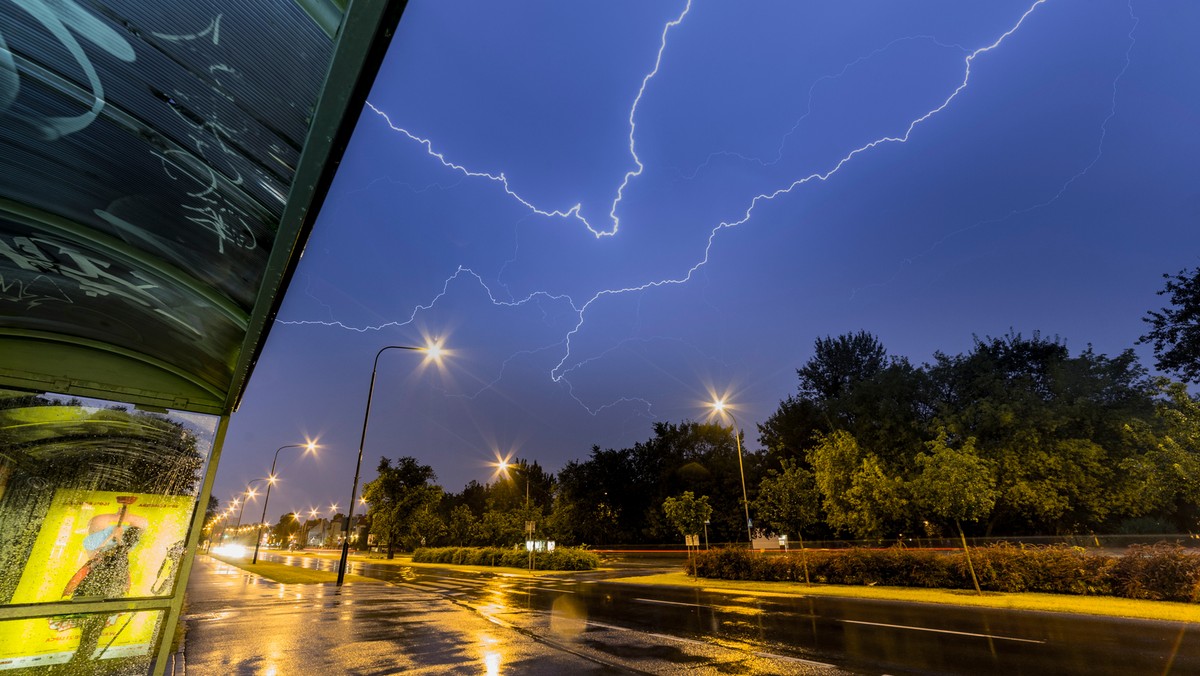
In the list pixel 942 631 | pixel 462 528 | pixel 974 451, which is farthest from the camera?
pixel 462 528

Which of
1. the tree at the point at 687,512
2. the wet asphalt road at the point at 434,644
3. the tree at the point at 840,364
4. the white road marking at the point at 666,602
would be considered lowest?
the white road marking at the point at 666,602

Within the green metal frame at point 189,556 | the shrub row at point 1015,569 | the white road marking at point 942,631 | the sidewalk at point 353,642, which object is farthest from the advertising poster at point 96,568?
the shrub row at point 1015,569

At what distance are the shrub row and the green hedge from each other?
14.1m

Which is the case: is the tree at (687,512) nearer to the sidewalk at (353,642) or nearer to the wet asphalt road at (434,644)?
the wet asphalt road at (434,644)

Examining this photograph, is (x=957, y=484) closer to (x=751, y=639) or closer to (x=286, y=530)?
(x=751, y=639)

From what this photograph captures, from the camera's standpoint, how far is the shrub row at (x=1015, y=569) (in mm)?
13484

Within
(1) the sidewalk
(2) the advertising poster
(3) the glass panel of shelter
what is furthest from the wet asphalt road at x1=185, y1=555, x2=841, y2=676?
(3) the glass panel of shelter

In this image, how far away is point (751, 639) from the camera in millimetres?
9398

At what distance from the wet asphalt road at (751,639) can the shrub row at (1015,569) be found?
3.97m

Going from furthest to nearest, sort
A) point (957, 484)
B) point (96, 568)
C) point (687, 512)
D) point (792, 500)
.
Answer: point (687, 512) < point (792, 500) < point (957, 484) < point (96, 568)

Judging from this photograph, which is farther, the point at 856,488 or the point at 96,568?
the point at 856,488

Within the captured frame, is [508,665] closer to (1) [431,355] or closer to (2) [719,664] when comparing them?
(2) [719,664]

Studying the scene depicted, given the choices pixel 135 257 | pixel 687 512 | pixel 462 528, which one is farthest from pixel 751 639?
pixel 462 528

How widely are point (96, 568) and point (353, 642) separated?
18.2ft
